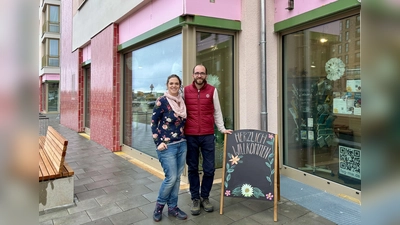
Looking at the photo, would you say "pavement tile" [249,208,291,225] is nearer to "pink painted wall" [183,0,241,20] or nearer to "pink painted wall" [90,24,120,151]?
"pink painted wall" [183,0,241,20]

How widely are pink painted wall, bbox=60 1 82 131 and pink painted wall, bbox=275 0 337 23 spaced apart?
929 centimetres

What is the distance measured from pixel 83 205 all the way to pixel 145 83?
3538 mm

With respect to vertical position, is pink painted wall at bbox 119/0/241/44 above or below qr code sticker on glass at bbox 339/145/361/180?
above

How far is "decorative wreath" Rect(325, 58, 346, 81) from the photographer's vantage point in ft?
13.2

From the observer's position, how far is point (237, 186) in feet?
11.5

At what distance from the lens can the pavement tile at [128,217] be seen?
323cm

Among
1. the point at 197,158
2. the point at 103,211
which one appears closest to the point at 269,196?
the point at 197,158

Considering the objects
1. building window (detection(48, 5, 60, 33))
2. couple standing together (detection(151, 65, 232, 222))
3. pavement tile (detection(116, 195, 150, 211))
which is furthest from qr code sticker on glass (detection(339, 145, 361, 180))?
building window (detection(48, 5, 60, 33))

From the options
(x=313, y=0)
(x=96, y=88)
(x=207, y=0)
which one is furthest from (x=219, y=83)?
(x=96, y=88)

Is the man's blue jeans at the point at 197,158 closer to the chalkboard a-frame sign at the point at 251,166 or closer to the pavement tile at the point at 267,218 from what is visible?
the chalkboard a-frame sign at the point at 251,166

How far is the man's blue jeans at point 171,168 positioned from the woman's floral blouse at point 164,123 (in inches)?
4.1

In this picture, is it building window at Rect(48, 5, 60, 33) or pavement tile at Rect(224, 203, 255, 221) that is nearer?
pavement tile at Rect(224, 203, 255, 221)

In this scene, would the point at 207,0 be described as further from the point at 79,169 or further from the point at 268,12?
the point at 79,169

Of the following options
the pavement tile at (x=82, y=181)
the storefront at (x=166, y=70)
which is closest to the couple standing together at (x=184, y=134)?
the storefront at (x=166, y=70)
